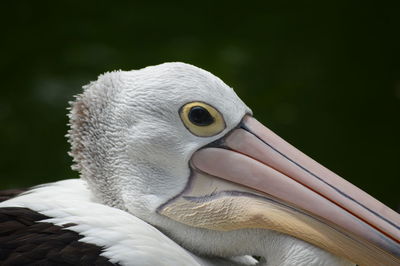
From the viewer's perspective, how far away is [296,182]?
2.10 meters

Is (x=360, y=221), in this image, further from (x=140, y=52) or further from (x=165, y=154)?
(x=140, y=52)

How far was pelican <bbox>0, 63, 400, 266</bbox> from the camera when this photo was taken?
2039mm

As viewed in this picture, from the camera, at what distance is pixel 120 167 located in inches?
84.7

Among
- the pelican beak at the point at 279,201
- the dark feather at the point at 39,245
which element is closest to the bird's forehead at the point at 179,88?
the pelican beak at the point at 279,201

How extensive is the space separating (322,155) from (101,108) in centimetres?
246

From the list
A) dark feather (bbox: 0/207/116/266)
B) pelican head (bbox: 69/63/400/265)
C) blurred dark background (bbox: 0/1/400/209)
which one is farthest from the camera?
blurred dark background (bbox: 0/1/400/209)

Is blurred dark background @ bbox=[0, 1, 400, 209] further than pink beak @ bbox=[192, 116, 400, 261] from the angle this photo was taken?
Yes

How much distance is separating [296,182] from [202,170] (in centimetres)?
26

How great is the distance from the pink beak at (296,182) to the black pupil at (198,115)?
0.08m

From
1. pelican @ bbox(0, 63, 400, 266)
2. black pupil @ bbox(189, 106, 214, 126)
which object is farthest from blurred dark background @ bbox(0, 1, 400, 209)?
black pupil @ bbox(189, 106, 214, 126)

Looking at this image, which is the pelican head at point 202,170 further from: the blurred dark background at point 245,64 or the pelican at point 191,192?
the blurred dark background at point 245,64

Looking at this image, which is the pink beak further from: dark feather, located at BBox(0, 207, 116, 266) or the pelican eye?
dark feather, located at BBox(0, 207, 116, 266)

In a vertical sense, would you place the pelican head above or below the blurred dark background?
below

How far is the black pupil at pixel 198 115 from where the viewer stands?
213cm
